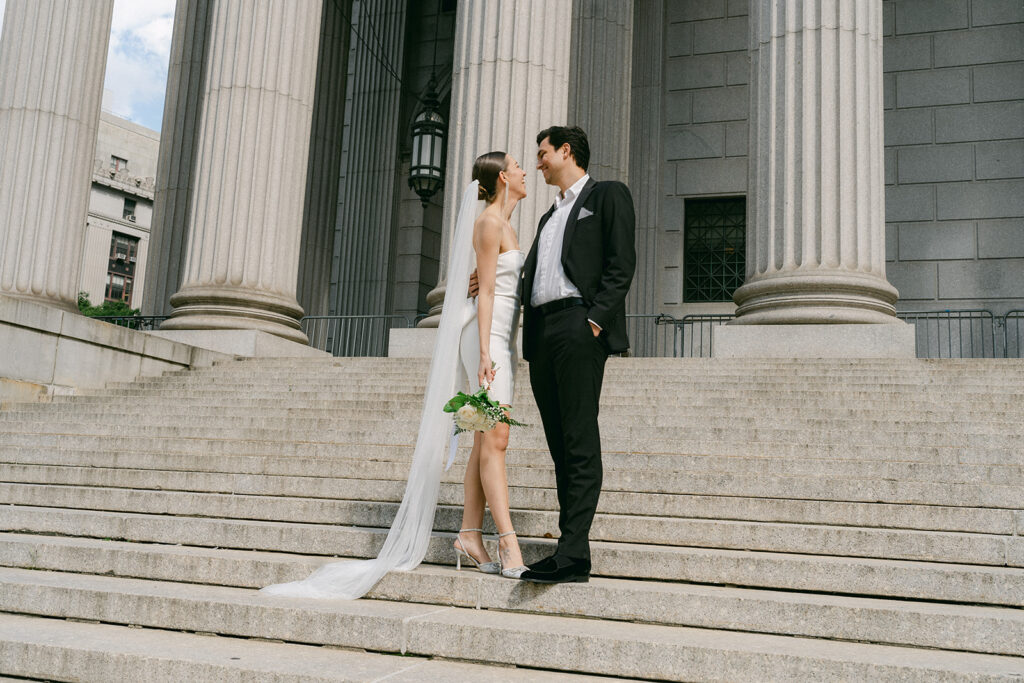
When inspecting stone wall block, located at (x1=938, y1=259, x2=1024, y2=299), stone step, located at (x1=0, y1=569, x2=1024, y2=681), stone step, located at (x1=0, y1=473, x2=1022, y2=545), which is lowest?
stone step, located at (x1=0, y1=569, x2=1024, y2=681)

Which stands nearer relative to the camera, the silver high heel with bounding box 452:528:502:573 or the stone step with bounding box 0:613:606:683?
the stone step with bounding box 0:613:606:683

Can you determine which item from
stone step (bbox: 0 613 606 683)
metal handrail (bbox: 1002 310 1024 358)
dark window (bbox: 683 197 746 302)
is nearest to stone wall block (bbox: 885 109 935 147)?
dark window (bbox: 683 197 746 302)

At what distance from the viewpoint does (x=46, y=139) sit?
46.4ft

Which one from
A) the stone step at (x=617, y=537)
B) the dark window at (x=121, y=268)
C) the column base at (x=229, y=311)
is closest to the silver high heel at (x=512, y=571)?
the stone step at (x=617, y=537)

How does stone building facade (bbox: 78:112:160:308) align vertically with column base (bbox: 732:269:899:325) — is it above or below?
above

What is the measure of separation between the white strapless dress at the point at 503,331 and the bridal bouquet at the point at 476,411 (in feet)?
0.68

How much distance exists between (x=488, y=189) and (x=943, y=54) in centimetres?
1674

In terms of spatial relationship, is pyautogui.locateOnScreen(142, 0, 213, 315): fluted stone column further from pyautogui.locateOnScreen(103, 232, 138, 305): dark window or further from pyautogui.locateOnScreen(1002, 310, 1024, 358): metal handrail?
pyautogui.locateOnScreen(103, 232, 138, 305): dark window

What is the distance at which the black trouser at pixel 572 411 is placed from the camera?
4.60 m

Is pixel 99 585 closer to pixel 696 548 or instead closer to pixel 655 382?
Result: pixel 696 548

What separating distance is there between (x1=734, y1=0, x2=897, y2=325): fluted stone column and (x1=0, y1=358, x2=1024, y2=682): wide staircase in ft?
5.92

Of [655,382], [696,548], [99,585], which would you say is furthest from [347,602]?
[655,382]

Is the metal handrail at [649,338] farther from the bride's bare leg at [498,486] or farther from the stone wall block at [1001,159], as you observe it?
the bride's bare leg at [498,486]

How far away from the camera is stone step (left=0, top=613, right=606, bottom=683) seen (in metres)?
3.79
